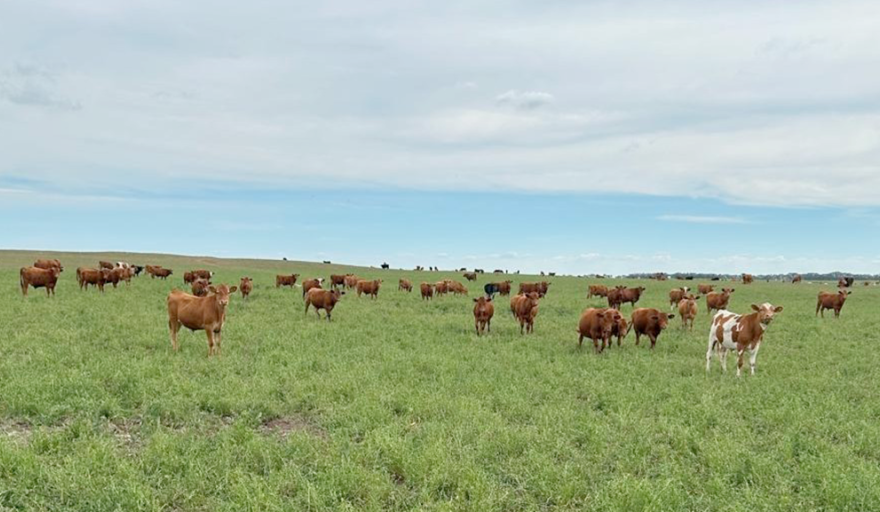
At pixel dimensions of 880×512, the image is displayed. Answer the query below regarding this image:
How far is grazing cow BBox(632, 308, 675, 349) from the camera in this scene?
17703mm

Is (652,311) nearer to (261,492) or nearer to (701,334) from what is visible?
(701,334)

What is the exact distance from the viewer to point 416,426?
357 inches

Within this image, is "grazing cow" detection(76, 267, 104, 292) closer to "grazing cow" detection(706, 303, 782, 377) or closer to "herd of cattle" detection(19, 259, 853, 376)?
"herd of cattle" detection(19, 259, 853, 376)

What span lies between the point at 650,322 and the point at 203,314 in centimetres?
1287

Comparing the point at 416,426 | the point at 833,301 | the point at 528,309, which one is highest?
the point at 833,301

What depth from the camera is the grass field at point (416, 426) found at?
Result: 672 centimetres

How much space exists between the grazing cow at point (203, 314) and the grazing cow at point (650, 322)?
1226 cm

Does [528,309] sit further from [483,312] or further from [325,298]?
[325,298]

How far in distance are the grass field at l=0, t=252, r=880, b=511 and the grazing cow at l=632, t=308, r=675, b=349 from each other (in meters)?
0.83

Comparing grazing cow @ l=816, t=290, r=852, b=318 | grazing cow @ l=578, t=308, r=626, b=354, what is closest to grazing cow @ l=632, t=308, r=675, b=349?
grazing cow @ l=578, t=308, r=626, b=354

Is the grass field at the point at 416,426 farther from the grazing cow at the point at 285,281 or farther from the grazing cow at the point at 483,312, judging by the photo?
the grazing cow at the point at 285,281

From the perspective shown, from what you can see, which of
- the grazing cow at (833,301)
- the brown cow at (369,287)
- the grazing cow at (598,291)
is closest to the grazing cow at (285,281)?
the brown cow at (369,287)

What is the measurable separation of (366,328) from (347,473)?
12.9 m

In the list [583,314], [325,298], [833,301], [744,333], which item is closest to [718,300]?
[833,301]
